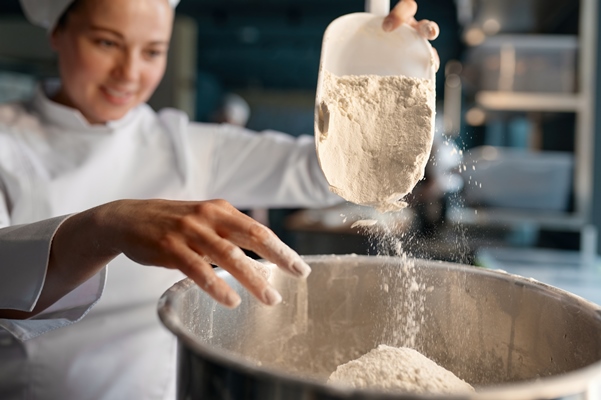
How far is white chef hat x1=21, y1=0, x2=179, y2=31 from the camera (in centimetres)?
95

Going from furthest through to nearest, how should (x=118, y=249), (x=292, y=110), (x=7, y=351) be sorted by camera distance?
(x=292, y=110), (x=7, y=351), (x=118, y=249)

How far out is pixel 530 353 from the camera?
639 mm

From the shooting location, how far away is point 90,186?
1.01 m

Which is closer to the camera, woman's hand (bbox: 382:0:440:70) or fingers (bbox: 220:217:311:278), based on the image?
fingers (bbox: 220:217:311:278)

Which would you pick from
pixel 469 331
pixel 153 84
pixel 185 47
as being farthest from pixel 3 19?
pixel 469 331

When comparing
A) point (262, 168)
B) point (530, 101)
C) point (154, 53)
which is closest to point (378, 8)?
point (154, 53)

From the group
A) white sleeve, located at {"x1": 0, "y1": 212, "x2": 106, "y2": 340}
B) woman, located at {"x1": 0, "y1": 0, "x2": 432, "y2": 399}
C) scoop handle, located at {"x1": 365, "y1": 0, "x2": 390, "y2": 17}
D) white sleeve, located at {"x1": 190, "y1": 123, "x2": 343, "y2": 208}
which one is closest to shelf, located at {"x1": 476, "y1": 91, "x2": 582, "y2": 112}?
white sleeve, located at {"x1": 190, "y1": 123, "x2": 343, "y2": 208}

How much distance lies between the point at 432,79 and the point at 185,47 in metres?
3.24

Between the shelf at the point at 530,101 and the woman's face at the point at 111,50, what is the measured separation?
1565 mm

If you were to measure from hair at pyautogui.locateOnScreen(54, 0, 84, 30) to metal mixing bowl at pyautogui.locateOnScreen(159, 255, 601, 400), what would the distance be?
618mm

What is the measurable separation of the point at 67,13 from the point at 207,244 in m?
0.71

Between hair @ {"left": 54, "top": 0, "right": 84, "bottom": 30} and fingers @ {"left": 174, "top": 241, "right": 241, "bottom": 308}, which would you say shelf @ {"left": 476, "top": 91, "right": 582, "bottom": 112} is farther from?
fingers @ {"left": 174, "top": 241, "right": 241, "bottom": 308}

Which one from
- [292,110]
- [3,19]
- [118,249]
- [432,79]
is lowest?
[292,110]

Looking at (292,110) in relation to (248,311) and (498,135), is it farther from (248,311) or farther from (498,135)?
(248,311)
